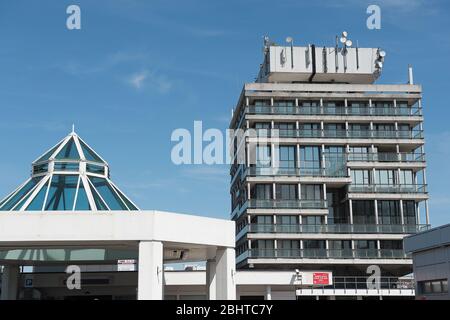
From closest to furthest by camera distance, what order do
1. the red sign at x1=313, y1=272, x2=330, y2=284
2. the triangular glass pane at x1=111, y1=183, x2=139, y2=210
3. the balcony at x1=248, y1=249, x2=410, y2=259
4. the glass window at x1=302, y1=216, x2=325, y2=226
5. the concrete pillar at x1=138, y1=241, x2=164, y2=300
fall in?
the concrete pillar at x1=138, y1=241, x2=164, y2=300 < the triangular glass pane at x1=111, y1=183, x2=139, y2=210 < the red sign at x1=313, y1=272, x2=330, y2=284 < the balcony at x1=248, y1=249, x2=410, y2=259 < the glass window at x1=302, y1=216, x2=325, y2=226

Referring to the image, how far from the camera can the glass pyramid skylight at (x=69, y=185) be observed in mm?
35219

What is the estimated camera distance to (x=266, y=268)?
74625 millimetres

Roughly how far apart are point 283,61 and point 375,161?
1875cm

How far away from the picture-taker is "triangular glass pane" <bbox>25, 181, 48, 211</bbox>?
34469 mm

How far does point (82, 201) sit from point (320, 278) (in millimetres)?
28110

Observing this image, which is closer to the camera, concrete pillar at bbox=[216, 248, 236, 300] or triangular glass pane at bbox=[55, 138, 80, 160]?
concrete pillar at bbox=[216, 248, 236, 300]

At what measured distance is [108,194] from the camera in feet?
126

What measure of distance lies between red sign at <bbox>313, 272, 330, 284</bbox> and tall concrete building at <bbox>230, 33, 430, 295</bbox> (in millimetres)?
16812

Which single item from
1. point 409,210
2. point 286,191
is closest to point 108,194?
point 286,191

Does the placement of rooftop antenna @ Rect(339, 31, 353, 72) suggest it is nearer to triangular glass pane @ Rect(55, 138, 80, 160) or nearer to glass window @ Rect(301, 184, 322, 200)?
glass window @ Rect(301, 184, 322, 200)

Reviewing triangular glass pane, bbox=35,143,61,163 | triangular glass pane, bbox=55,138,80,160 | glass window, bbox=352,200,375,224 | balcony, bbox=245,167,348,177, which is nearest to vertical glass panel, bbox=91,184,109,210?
triangular glass pane, bbox=55,138,80,160

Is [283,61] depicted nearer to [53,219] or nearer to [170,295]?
[170,295]

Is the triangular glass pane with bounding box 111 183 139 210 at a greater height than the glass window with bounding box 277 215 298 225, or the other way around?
the glass window with bounding box 277 215 298 225

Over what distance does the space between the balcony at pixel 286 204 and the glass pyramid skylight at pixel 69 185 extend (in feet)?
119
